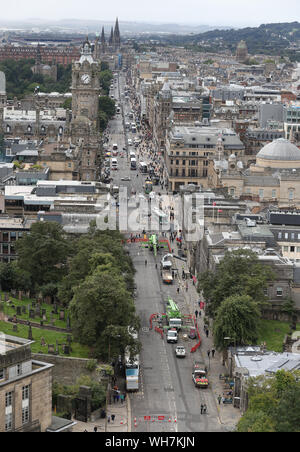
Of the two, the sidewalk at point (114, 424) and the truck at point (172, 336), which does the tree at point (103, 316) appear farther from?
the truck at point (172, 336)

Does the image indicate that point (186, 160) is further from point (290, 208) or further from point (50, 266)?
point (50, 266)

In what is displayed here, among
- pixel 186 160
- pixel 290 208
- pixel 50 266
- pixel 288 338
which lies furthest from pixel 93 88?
pixel 288 338

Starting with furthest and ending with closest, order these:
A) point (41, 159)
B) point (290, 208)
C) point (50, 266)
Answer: point (41, 159)
point (290, 208)
point (50, 266)

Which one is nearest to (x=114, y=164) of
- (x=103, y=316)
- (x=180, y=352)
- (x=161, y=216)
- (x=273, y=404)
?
→ (x=161, y=216)

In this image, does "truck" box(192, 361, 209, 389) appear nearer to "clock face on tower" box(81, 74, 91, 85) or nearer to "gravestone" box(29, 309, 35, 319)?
"gravestone" box(29, 309, 35, 319)

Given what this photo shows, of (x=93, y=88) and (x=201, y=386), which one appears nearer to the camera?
(x=201, y=386)

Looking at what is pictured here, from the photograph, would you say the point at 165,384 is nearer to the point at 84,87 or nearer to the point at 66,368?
the point at 66,368

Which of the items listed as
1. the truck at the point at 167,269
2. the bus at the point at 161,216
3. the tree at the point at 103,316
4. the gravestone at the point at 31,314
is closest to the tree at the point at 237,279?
the tree at the point at 103,316
